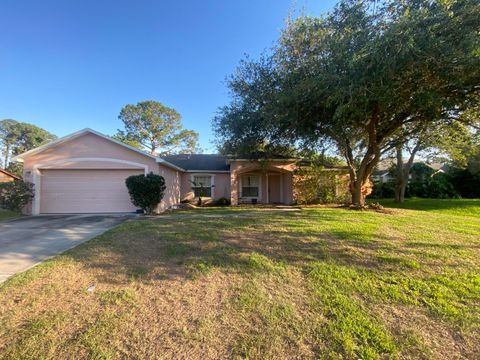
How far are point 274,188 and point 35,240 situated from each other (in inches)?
596

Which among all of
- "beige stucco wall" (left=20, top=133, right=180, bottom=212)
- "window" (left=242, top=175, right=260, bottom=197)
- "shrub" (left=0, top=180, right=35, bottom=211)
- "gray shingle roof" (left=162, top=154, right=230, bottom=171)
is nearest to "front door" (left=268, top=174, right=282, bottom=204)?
"window" (left=242, top=175, right=260, bottom=197)

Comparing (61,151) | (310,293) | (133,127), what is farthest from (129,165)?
(133,127)

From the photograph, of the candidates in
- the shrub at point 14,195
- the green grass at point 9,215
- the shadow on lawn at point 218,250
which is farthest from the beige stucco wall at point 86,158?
the shadow on lawn at point 218,250

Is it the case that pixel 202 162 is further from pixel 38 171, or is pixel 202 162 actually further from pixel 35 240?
pixel 35 240

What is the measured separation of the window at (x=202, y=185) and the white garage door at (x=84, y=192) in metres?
6.20

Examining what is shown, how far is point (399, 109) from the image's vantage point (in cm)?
922

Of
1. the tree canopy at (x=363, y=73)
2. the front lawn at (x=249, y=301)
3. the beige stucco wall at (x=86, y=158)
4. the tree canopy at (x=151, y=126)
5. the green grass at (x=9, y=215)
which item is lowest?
the front lawn at (x=249, y=301)

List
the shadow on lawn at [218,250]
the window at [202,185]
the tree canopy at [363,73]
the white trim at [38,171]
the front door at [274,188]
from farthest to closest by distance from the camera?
the front door at [274,188]
the window at [202,185]
the white trim at [38,171]
the tree canopy at [363,73]
the shadow on lawn at [218,250]

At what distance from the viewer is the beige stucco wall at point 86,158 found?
491 inches

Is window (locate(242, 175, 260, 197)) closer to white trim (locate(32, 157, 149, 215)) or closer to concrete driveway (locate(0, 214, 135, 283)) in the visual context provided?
white trim (locate(32, 157, 149, 215))

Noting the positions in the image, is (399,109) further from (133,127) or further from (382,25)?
(133,127)

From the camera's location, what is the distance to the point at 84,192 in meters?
12.7

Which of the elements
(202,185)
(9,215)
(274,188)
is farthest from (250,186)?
(9,215)

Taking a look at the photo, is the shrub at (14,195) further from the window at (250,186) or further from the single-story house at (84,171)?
the window at (250,186)
